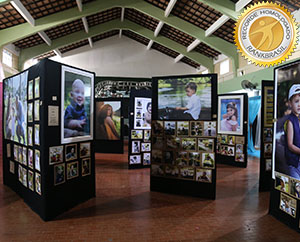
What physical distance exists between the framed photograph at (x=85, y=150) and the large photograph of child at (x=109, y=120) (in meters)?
6.24

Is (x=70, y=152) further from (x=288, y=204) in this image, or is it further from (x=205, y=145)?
(x=288, y=204)

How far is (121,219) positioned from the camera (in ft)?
12.1

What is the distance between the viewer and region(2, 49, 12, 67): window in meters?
12.3

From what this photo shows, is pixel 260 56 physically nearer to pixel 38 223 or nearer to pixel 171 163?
pixel 171 163

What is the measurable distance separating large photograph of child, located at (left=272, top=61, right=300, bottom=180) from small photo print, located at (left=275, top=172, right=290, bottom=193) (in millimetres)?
75

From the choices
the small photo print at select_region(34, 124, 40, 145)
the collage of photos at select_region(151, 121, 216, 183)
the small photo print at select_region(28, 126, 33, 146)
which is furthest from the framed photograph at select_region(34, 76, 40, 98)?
the collage of photos at select_region(151, 121, 216, 183)

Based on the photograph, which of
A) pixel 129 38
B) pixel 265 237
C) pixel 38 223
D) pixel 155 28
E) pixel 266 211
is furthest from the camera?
pixel 129 38

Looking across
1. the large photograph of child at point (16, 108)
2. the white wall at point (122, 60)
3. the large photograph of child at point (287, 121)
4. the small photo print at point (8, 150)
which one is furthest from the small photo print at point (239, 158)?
the white wall at point (122, 60)

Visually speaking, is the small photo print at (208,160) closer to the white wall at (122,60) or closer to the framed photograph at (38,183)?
the framed photograph at (38,183)

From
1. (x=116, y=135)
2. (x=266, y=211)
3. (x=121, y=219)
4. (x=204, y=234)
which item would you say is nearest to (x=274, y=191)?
(x=266, y=211)

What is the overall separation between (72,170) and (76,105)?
1129 mm

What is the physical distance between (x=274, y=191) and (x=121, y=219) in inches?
98.2

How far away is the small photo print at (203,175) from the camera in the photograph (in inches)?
181

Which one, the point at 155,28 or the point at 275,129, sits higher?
the point at 155,28
